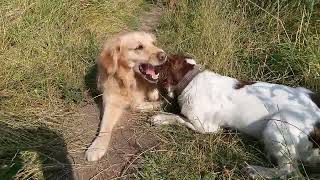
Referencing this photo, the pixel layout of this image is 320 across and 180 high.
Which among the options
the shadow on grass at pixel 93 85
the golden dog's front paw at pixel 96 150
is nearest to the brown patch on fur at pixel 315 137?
the golden dog's front paw at pixel 96 150

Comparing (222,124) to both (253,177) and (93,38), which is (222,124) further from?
(93,38)

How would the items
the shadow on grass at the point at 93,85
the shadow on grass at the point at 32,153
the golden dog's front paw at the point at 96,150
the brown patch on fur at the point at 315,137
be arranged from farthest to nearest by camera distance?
1. the shadow on grass at the point at 93,85
2. the golden dog's front paw at the point at 96,150
3. the shadow on grass at the point at 32,153
4. the brown patch on fur at the point at 315,137

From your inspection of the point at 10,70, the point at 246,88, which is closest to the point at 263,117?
the point at 246,88

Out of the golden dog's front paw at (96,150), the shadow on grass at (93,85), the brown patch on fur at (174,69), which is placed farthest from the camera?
the shadow on grass at (93,85)

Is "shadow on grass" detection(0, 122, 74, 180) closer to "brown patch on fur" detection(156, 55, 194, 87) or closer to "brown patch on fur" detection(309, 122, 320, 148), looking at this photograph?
"brown patch on fur" detection(156, 55, 194, 87)

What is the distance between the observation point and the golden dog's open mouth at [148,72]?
433 cm

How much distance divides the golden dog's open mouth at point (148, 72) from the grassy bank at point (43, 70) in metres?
0.69

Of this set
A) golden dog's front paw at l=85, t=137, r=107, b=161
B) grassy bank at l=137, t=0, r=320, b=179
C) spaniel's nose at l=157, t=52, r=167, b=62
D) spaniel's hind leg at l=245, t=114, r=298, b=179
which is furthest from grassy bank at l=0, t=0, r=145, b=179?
spaniel's hind leg at l=245, t=114, r=298, b=179

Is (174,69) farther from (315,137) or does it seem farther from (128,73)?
(315,137)

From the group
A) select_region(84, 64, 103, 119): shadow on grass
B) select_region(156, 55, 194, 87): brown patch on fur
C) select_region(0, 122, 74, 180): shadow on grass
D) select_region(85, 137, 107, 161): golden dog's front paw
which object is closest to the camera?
select_region(0, 122, 74, 180): shadow on grass

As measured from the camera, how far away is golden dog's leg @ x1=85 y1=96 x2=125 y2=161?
376 centimetres

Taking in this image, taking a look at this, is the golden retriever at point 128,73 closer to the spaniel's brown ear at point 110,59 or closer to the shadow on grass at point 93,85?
the spaniel's brown ear at point 110,59

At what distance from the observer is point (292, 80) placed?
4551 mm

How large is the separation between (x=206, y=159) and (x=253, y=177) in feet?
1.36
